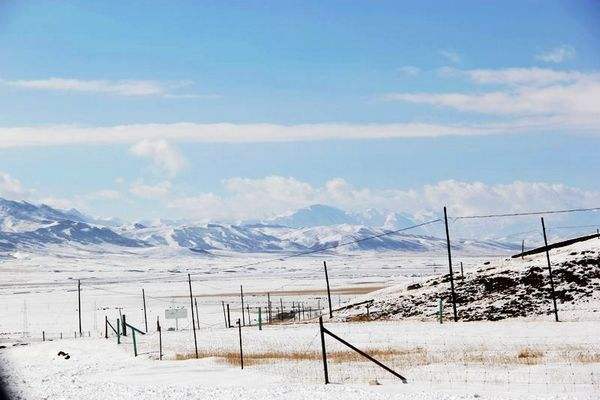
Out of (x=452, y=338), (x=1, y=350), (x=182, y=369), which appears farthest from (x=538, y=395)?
(x=1, y=350)

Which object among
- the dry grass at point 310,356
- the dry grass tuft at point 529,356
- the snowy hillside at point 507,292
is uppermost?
the snowy hillside at point 507,292

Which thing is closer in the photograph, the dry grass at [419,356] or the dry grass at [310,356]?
the dry grass at [419,356]

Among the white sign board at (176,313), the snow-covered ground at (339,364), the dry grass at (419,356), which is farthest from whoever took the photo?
the white sign board at (176,313)

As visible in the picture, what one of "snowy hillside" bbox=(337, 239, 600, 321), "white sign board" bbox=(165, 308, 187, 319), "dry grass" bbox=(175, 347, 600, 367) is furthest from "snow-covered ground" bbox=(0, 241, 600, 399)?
"white sign board" bbox=(165, 308, 187, 319)

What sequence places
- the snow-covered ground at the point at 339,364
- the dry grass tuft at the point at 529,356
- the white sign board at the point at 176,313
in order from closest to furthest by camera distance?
the snow-covered ground at the point at 339,364 < the dry grass tuft at the point at 529,356 < the white sign board at the point at 176,313

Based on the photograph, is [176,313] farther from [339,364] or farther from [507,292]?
[339,364]

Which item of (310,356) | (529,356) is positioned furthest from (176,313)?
(529,356)

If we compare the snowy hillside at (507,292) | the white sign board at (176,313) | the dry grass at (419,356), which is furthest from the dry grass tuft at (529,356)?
the white sign board at (176,313)

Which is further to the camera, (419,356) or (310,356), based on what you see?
(310,356)

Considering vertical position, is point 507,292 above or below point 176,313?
below

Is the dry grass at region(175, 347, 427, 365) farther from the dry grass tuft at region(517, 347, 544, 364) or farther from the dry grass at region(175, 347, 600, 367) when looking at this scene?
the dry grass tuft at region(517, 347, 544, 364)

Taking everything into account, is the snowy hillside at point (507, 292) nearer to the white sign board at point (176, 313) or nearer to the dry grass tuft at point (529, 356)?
the white sign board at point (176, 313)

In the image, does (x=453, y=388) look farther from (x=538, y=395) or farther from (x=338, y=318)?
(x=338, y=318)

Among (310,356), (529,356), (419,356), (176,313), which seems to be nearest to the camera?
(529,356)
